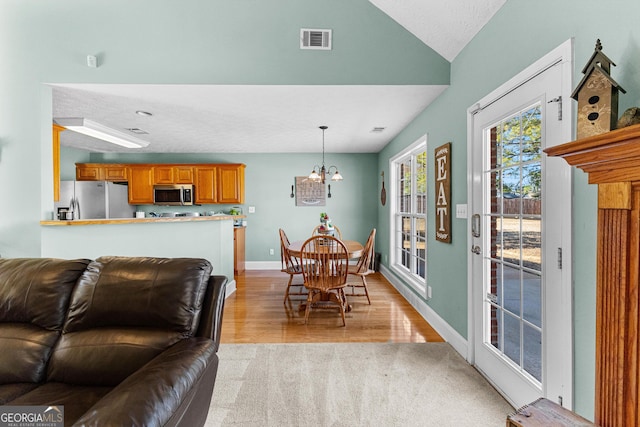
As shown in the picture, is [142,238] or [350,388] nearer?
[350,388]

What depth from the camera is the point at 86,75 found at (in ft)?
8.29

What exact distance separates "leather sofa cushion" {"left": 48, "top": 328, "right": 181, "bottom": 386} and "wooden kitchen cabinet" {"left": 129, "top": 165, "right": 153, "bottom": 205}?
4.73 meters

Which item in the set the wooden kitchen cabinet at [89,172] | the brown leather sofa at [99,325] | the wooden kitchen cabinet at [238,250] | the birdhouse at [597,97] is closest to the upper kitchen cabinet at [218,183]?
Answer: the wooden kitchen cabinet at [238,250]

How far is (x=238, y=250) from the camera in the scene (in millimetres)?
5117

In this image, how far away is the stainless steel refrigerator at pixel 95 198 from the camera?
460cm

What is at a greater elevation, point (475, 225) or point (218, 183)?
point (218, 183)

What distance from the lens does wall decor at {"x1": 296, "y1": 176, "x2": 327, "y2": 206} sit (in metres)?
5.71

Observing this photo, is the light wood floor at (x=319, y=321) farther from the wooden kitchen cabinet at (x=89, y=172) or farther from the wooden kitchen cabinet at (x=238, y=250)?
the wooden kitchen cabinet at (x=89, y=172)

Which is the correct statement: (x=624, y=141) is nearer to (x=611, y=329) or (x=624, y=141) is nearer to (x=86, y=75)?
(x=611, y=329)

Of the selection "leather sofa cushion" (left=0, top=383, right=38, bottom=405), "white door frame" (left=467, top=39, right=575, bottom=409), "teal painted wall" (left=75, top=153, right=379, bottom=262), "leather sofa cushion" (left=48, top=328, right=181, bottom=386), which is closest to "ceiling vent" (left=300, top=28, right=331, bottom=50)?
"white door frame" (left=467, top=39, right=575, bottom=409)

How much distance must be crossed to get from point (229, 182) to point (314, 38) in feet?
11.4

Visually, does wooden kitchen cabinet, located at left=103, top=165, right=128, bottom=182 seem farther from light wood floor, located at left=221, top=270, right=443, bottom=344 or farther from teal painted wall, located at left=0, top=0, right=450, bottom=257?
light wood floor, located at left=221, top=270, right=443, bottom=344

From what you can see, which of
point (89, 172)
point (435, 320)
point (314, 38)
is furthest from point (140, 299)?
point (89, 172)

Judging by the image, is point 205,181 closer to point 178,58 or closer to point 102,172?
point 102,172
